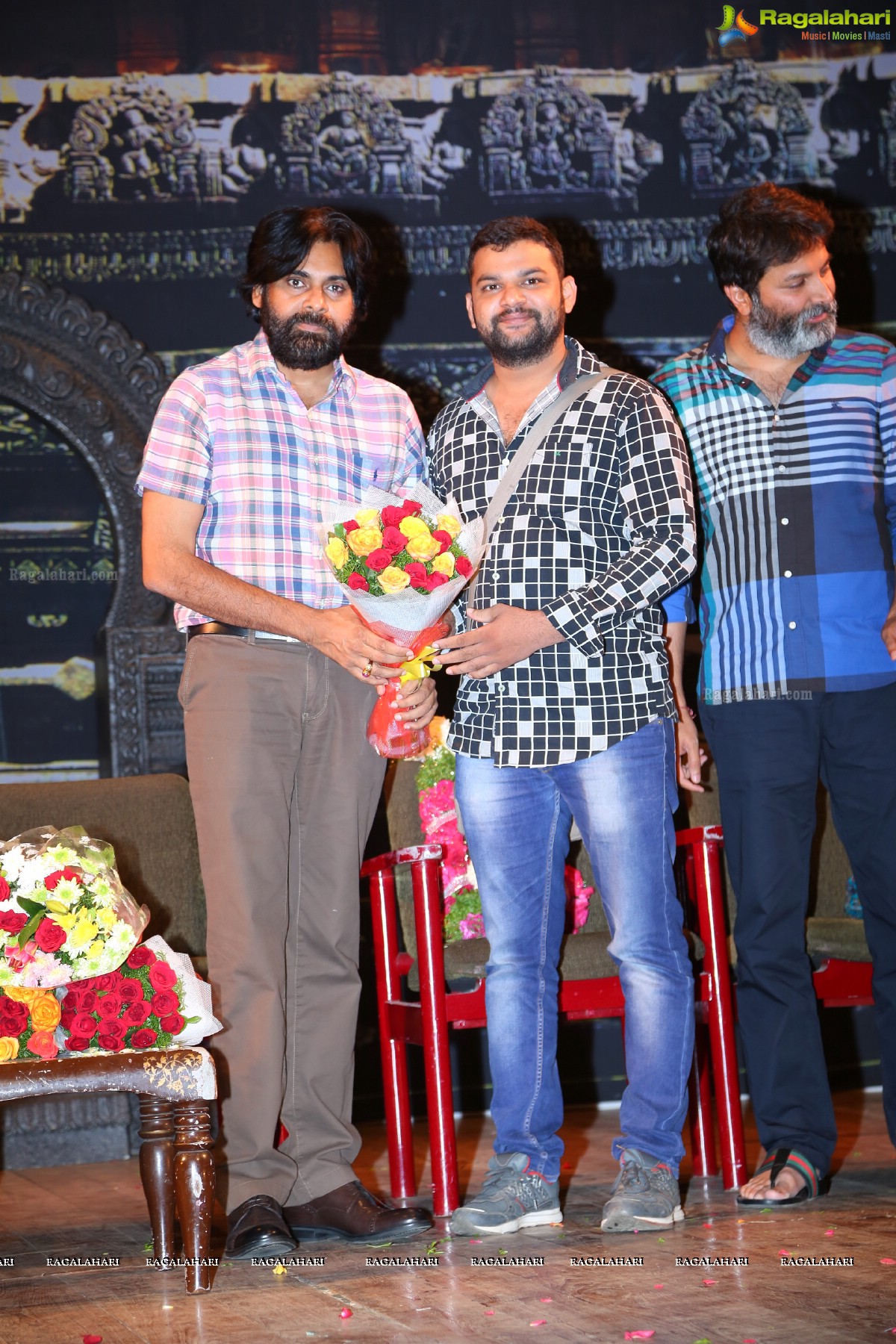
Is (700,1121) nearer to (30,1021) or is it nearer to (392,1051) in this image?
(392,1051)

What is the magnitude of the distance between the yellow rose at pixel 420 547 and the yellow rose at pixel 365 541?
0.21 ft

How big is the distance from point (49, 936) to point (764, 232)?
2.22 m

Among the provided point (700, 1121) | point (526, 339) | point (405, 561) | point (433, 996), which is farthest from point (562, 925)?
point (526, 339)

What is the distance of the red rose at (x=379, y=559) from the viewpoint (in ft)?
9.00

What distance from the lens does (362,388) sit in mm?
3287

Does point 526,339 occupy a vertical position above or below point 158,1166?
above

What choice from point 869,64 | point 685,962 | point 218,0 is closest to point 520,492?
point 685,962

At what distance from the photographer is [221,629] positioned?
9.86ft

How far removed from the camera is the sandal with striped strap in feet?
9.98

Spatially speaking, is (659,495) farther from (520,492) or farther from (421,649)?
(421,649)

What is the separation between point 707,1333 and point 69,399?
11.9 feet

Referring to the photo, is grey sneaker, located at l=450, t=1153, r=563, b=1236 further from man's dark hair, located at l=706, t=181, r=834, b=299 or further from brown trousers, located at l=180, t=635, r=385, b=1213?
man's dark hair, located at l=706, t=181, r=834, b=299

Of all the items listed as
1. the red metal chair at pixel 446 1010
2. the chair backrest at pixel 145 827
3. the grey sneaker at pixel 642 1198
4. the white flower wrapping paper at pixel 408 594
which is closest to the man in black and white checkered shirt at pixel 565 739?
the grey sneaker at pixel 642 1198

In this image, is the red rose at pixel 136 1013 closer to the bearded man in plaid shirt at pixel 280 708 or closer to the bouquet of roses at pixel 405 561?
the bearded man in plaid shirt at pixel 280 708
